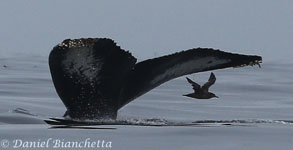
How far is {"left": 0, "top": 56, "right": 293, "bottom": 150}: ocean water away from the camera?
7.07 m

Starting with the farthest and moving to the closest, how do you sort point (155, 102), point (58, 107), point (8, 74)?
point (8, 74), point (155, 102), point (58, 107)

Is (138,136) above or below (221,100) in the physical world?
below

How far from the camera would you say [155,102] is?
45.2 ft

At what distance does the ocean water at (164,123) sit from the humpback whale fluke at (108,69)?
0.92ft

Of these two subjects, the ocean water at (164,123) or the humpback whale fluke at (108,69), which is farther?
the humpback whale fluke at (108,69)

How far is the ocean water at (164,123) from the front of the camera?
23.2 feet

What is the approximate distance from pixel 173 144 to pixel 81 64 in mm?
1217

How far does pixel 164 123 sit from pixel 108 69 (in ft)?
4.54

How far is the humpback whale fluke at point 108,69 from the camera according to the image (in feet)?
24.5

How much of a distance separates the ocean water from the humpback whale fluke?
0.28m

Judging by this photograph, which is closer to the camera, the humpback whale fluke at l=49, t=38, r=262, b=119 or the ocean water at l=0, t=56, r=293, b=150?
the ocean water at l=0, t=56, r=293, b=150

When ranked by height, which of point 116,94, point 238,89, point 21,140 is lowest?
point 21,140

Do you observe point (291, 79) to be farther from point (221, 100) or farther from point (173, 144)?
point (173, 144)

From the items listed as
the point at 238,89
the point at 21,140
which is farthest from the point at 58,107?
the point at 238,89
